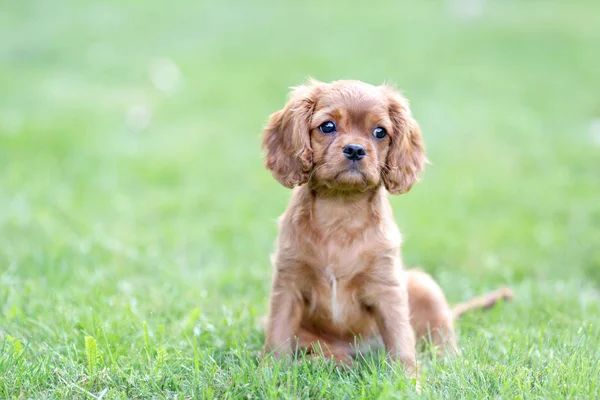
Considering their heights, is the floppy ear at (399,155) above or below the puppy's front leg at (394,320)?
above

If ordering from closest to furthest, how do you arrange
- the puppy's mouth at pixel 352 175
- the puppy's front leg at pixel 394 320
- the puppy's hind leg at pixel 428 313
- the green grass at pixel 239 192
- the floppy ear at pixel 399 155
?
the green grass at pixel 239 192 → the puppy's mouth at pixel 352 175 → the puppy's front leg at pixel 394 320 → the floppy ear at pixel 399 155 → the puppy's hind leg at pixel 428 313

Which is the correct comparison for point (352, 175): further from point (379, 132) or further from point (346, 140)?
point (379, 132)

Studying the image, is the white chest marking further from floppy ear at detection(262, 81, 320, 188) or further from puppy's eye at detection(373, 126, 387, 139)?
puppy's eye at detection(373, 126, 387, 139)

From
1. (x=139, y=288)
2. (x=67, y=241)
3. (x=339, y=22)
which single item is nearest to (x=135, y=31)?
(x=339, y=22)

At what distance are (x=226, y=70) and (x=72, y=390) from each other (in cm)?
1009

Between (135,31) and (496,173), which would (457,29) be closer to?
(135,31)

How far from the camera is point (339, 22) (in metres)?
16.9

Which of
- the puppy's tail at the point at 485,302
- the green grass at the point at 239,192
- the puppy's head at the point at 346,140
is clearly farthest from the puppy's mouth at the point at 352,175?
the puppy's tail at the point at 485,302

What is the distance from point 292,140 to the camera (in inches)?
162

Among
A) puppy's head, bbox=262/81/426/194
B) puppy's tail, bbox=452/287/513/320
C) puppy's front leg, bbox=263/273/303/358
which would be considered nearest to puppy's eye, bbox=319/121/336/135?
puppy's head, bbox=262/81/426/194

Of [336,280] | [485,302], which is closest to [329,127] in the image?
[336,280]

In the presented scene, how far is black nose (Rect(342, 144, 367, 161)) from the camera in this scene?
12.5 feet

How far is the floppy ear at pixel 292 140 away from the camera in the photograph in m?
4.04

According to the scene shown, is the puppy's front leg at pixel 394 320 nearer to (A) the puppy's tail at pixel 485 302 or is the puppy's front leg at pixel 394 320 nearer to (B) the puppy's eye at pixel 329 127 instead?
(B) the puppy's eye at pixel 329 127
